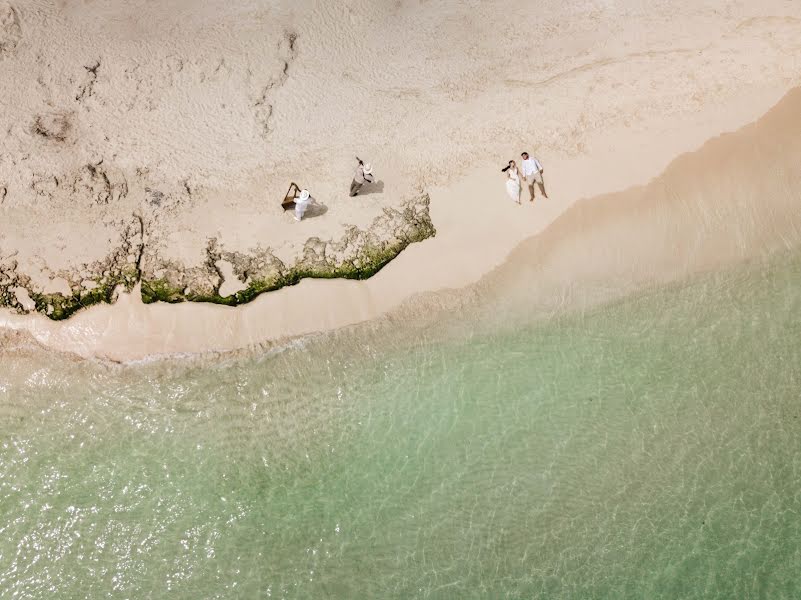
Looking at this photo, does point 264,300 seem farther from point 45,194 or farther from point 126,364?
point 45,194

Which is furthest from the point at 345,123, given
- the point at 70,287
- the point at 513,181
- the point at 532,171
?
the point at 70,287

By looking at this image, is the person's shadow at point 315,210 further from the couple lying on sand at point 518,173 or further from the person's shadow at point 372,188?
the couple lying on sand at point 518,173

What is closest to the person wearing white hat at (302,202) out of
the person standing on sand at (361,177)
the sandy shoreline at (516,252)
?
the person standing on sand at (361,177)

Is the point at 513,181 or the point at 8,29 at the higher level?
the point at 8,29

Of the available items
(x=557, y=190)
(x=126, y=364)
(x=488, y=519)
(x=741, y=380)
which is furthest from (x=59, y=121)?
(x=741, y=380)

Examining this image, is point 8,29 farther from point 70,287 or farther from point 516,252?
point 516,252

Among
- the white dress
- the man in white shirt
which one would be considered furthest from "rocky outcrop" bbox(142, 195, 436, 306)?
the man in white shirt
